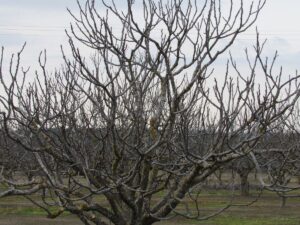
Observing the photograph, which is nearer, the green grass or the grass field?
the green grass

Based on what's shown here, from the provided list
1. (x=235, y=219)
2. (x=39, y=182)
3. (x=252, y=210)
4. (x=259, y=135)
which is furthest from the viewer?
(x=252, y=210)

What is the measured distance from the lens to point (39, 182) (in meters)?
4.90

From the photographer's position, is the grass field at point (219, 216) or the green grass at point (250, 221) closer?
the green grass at point (250, 221)

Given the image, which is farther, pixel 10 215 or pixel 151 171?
pixel 10 215

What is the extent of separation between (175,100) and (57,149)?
1.44m

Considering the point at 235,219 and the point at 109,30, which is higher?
the point at 109,30

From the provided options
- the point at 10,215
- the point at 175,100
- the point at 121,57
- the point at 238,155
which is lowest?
the point at 10,215

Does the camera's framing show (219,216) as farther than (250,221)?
Yes

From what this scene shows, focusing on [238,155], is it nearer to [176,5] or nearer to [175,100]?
[175,100]

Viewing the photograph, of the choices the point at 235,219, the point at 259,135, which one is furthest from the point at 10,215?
the point at 259,135

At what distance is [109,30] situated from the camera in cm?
500

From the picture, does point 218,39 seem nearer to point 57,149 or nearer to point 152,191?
point 152,191

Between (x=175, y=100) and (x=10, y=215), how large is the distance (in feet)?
71.7

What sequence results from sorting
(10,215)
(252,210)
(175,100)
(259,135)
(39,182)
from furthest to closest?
(252,210)
(10,215)
(39,182)
(175,100)
(259,135)
